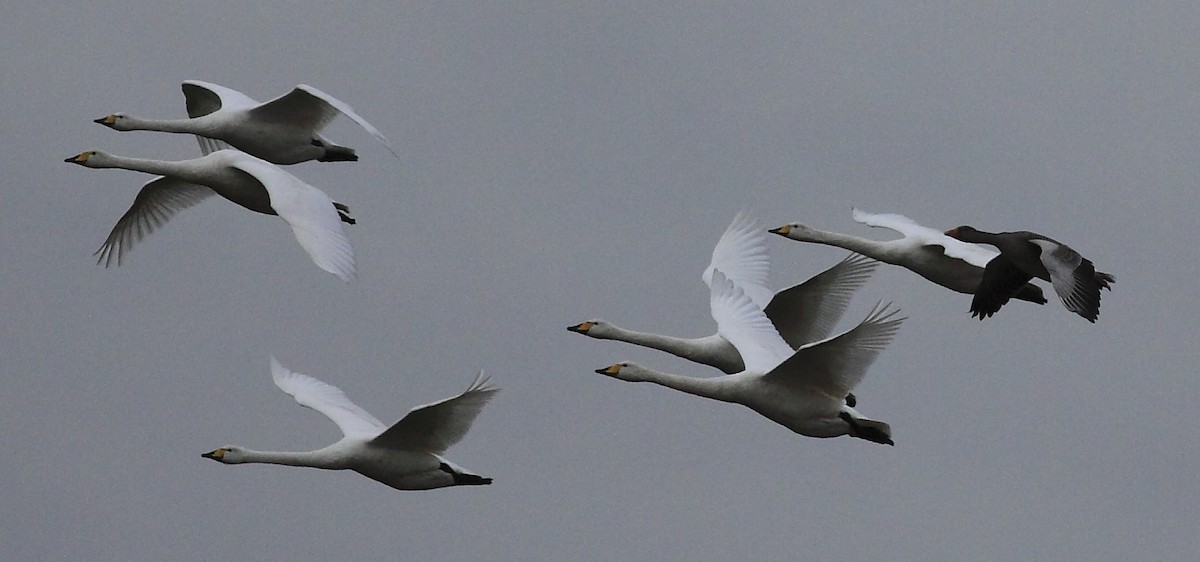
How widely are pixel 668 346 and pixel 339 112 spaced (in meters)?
4.92

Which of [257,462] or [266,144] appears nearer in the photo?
[257,462]

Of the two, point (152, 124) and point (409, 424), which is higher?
point (152, 124)

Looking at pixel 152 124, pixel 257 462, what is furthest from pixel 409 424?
pixel 152 124

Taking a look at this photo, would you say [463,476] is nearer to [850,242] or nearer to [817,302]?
[817,302]

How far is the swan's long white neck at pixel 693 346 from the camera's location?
98.1ft

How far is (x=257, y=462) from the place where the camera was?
90.2 feet

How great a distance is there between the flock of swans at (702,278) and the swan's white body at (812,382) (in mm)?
19

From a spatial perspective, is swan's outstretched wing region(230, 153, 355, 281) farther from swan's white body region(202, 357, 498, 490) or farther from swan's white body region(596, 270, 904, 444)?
swan's white body region(596, 270, 904, 444)

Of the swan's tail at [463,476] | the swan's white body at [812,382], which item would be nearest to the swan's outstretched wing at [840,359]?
the swan's white body at [812,382]

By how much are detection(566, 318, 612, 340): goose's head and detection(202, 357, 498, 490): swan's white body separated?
3.98 m

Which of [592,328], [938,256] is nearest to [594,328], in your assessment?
[592,328]

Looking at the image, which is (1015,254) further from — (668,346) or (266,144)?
(266,144)

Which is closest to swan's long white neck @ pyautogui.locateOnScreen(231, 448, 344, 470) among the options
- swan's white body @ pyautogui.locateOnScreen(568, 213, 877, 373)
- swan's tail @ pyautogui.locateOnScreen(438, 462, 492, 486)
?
swan's tail @ pyautogui.locateOnScreen(438, 462, 492, 486)

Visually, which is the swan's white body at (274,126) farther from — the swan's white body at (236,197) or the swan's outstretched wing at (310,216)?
the swan's outstretched wing at (310,216)
